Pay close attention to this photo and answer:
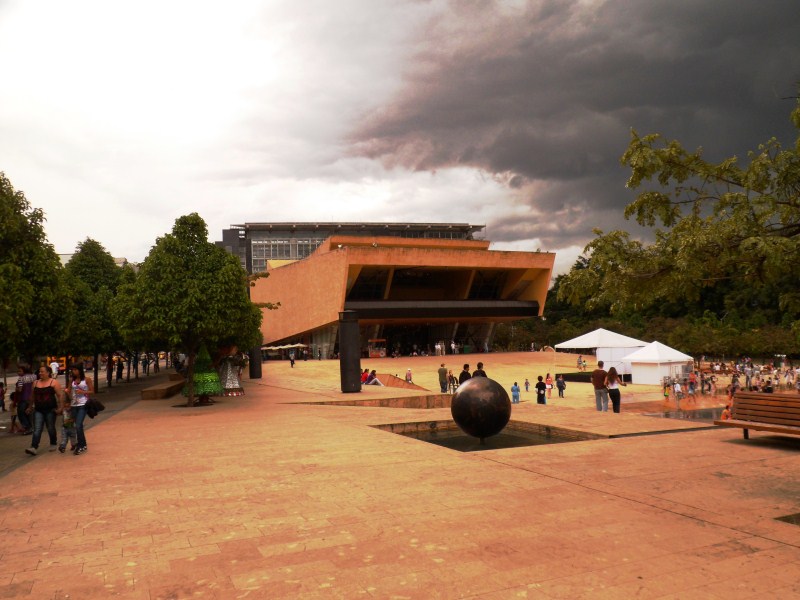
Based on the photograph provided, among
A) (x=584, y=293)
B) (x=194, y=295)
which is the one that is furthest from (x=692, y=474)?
(x=194, y=295)

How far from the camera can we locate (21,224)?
15.4 meters

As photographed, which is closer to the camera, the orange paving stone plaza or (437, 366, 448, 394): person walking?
the orange paving stone plaza

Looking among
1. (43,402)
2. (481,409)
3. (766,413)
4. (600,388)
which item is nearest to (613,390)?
(600,388)

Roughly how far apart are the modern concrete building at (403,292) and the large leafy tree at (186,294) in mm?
29530

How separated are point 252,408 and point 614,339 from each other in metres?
19.3

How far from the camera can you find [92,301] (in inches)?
1210

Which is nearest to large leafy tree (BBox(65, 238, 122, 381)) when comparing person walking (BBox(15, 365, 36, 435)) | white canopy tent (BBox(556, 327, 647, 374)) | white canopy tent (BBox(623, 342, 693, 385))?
person walking (BBox(15, 365, 36, 435))

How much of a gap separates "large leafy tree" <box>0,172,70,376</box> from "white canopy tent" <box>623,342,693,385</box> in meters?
23.4

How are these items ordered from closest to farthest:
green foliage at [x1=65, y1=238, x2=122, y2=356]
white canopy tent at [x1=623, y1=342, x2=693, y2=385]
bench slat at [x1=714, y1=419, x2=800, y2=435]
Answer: bench slat at [x1=714, y1=419, x2=800, y2=435] < white canopy tent at [x1=623, y1=342, x2=693, y2=385] < green foliage at [x1=65, y1=238, x2=122, y2=356]

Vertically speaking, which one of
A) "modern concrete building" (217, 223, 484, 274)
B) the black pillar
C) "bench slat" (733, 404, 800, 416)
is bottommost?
"bench slat" (733, 404, 800, 416)

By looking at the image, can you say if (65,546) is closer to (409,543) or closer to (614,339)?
(409,543)

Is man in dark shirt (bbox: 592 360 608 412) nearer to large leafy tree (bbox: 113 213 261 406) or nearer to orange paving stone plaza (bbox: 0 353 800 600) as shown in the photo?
orange paving stone plaza (bbox: 0 353 800 600)

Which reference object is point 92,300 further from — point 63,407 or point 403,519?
point 403,519

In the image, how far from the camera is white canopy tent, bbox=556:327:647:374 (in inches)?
1179
